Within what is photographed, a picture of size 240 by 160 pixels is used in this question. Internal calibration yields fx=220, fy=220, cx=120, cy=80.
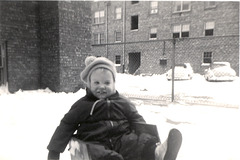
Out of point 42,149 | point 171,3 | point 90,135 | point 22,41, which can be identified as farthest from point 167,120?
point 171,3

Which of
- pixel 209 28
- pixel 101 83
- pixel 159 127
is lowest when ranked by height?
pixel 159 127

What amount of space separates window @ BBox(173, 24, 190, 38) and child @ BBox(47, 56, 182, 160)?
19.7 m

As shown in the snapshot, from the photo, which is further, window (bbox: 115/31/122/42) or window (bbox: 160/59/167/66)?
window (bbox: 115/31/122/42)

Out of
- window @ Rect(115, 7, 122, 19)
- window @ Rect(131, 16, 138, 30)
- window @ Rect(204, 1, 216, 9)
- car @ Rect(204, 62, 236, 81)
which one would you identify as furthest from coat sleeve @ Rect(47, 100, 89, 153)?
window @ Rect(115, 7, 122, 19)

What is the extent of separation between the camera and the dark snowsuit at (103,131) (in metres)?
1.93

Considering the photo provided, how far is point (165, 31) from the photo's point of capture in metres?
21.8

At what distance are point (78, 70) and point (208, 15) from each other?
15.8m

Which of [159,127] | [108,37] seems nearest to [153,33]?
[108,37]

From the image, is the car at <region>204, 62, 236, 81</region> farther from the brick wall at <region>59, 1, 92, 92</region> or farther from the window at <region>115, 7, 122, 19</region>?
the window at <region>115, 7, 122, 19</region>

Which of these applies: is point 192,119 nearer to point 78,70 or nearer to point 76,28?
point 78,70

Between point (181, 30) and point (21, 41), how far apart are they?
16641 millimetres

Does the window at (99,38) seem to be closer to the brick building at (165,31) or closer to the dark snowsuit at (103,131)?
the brick building at (165,31)

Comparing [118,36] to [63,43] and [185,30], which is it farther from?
[63,43]

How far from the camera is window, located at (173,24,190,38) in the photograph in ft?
67.8
